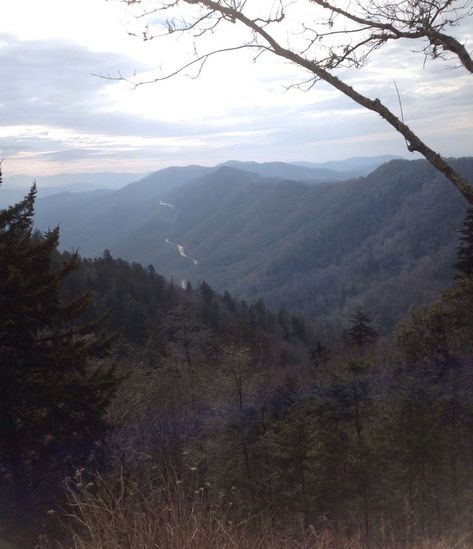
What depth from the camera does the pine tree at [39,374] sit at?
7684mm

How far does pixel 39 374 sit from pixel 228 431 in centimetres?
616

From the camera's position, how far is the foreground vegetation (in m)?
5.51

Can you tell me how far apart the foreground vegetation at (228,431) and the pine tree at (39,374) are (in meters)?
0.02

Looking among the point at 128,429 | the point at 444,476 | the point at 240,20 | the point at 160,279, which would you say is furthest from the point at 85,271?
the point at 240,20

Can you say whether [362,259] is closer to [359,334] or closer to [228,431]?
[359,334]

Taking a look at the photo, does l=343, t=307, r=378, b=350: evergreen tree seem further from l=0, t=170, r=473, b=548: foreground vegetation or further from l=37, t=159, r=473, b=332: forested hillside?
l=37, t=159, r=473, b=332: forested hillside

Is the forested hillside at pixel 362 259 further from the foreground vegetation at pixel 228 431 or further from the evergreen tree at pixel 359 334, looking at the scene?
the foreground vegetation at pixel 228 431

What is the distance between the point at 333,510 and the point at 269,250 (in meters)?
173

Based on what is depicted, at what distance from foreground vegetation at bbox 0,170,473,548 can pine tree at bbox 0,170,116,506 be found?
0.02 metres

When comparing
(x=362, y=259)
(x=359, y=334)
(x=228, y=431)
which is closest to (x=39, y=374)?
(x=228, y=431)

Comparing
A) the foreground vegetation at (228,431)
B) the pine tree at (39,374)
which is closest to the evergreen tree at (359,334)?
the foreground vegetation at (228,431)

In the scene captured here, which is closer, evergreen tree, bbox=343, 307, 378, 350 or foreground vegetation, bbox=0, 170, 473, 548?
foreground vegetation, bbox=0, 170, 473, 548

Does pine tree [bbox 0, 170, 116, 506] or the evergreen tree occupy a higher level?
pine tree [bbox 0, 170, 116, 506]

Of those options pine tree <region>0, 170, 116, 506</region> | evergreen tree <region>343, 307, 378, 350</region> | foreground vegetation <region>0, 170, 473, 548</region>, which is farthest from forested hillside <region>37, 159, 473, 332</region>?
pine tree <region>0, 170, 116, 506</region>
